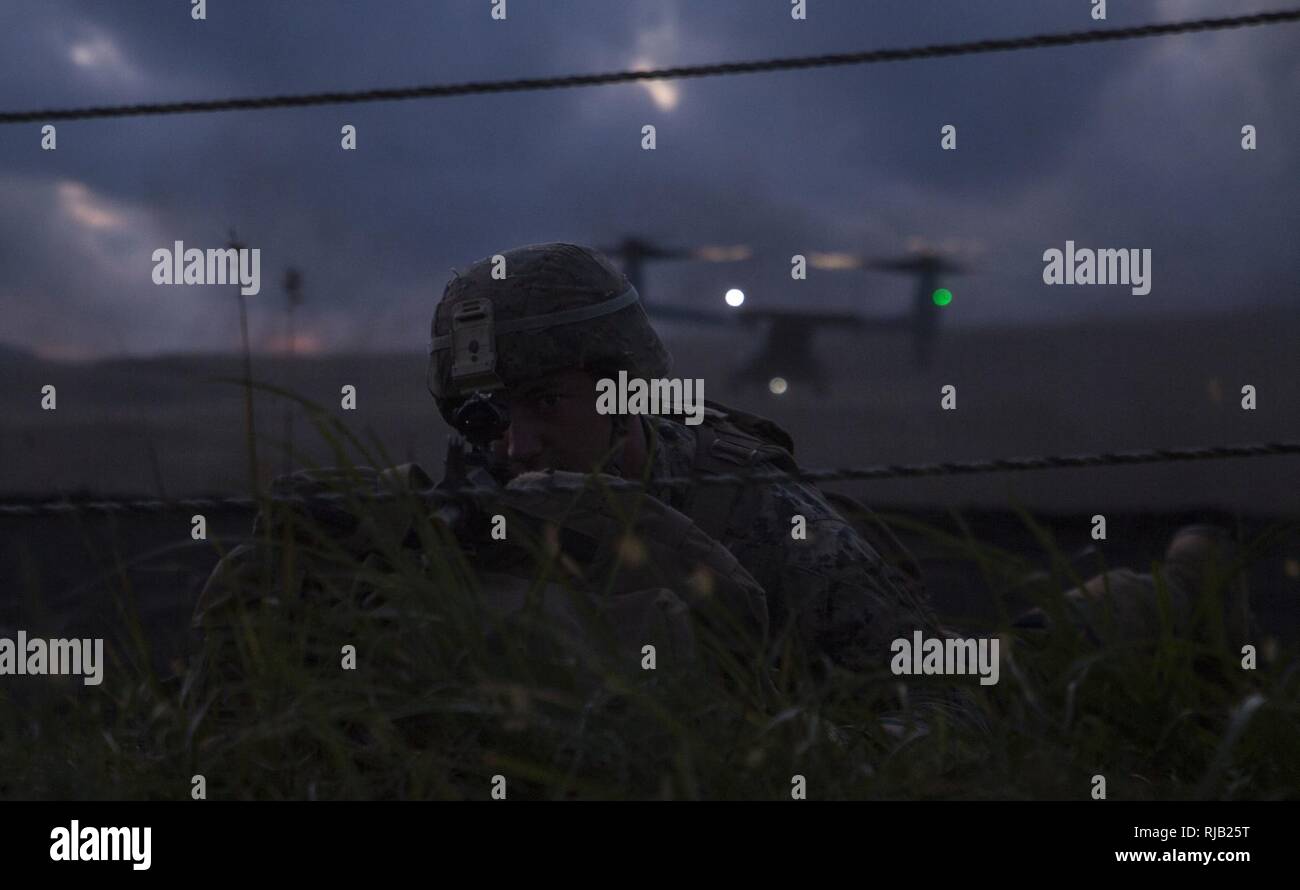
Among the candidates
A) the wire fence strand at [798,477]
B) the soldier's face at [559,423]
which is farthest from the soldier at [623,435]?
the wire fence strand at [798,477]

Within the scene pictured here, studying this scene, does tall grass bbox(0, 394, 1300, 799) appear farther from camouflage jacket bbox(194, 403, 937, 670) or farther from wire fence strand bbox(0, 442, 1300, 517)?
camouflage jacket bbox(194, 403, 937, 670)

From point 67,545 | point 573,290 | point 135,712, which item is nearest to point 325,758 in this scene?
point 135,712

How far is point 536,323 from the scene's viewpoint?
2.92 meters

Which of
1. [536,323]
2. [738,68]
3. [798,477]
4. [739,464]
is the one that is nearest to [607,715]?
[798,477]

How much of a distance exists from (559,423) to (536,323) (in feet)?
0.85

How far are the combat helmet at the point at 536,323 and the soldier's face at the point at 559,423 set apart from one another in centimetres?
4

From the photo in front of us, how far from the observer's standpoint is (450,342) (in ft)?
10.2

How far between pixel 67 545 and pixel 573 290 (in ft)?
4.61

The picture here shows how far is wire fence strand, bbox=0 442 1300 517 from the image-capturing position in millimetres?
1554

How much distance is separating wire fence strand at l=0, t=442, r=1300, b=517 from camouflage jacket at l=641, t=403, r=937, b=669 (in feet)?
3.72

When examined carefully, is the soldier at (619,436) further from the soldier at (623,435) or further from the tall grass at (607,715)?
the tall grass at (607,715)

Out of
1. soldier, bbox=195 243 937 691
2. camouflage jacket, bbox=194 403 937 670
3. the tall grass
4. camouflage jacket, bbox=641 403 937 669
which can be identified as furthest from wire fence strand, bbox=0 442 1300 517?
camouflage jacket, bbox=641 403 937 669

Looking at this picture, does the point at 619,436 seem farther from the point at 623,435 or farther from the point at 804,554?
the point at 804,554

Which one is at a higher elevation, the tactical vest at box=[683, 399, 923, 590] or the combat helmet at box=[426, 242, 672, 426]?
the combat helmet at box=[426, 242, 672, 426]
